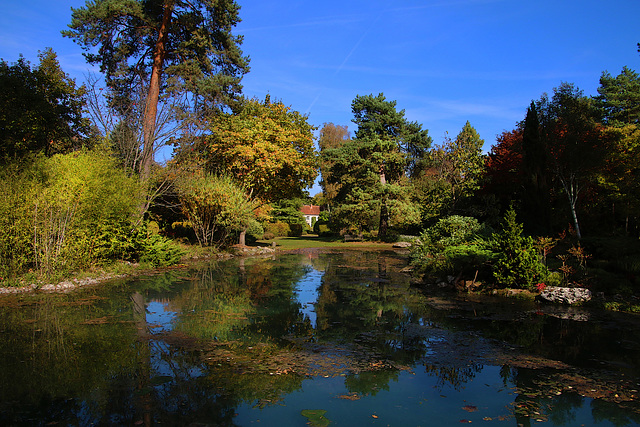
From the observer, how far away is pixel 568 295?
10305 mm

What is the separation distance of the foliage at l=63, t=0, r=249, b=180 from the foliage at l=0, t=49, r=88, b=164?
6.71 ft

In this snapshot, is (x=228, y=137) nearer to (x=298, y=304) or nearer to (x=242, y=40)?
(x=242, y=40)

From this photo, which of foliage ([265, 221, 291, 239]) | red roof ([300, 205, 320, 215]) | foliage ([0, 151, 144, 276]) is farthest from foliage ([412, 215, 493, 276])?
red roof ([300, 205, 320, 215])

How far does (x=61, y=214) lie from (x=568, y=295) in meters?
13.3

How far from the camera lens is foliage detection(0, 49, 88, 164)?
590 inches

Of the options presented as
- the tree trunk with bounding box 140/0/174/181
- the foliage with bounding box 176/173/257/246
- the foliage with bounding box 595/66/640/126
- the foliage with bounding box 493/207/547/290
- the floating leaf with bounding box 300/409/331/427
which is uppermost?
the foliage with bounding box 595/66/640/126

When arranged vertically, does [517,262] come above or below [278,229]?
below

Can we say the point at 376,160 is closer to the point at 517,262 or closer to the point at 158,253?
the point at 158,253

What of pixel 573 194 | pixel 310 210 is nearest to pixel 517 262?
pixel 573 194

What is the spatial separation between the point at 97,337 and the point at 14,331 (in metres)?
1.58

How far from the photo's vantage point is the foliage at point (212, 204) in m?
20.7

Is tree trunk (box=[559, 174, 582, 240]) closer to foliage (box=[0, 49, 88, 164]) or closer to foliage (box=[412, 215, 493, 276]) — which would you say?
foliage (box=[412, 215, 493, 276])

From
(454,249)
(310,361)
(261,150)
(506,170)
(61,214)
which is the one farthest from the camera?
(261,150)

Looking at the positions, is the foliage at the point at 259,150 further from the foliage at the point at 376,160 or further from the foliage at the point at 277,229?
the foliage at the point at 277,229
